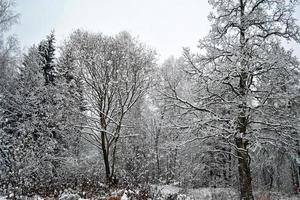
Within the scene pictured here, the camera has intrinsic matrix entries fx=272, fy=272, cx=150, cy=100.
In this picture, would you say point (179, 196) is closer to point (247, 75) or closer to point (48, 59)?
point (247, 75)

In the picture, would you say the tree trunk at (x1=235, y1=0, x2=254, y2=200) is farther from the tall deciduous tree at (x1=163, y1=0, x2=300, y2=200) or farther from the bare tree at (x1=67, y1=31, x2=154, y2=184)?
the bare tree at (x1=67, y1=31, x2=154, y2=184)

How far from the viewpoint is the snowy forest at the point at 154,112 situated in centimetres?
820

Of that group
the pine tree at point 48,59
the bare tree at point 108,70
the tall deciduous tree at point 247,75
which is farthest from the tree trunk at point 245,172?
the pine tree at point 48,59

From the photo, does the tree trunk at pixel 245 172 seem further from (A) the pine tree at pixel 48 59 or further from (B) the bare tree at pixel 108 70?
(A) the pine tree at pixel 48 59

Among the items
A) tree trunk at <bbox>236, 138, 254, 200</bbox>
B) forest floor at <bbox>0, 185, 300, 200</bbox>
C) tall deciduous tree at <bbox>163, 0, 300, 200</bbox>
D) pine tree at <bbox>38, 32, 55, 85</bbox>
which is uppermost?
pine tree at <bbox>38, 32, 55, 85</bbox>

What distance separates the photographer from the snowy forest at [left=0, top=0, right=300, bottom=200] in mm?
8195

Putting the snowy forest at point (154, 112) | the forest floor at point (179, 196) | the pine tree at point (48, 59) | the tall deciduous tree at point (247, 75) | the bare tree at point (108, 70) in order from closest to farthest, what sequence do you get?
the tall deciduous tree at point (247, 75)
the snowy forest at point (154, 112)
the forest floor at point (179, 196)
the bare tree at point (108, 70)
the pine tree at point (48, 59)

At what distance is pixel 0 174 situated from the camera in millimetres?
11336

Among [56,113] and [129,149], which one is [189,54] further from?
[129,149]

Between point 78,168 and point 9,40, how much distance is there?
9245 mm

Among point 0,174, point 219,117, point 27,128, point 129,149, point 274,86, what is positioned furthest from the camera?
point 129,149

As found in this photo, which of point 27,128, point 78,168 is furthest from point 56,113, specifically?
point 78,168

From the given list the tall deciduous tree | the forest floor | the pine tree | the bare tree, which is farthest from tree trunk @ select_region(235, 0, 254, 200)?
the pine tree

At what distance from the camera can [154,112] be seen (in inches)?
595
